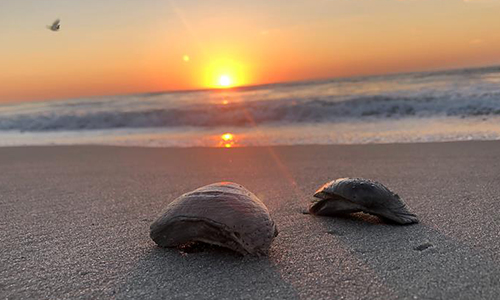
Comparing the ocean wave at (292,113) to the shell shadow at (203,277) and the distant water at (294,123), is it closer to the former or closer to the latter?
the distant water at (294,123)

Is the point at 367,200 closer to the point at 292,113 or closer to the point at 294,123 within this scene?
the point at 294,123

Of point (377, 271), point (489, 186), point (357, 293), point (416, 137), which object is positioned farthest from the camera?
point (416, 137)

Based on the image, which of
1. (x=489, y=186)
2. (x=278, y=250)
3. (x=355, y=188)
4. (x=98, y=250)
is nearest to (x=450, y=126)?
(x=489, y=186)

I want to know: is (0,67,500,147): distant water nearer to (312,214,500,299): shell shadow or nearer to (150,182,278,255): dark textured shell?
(312,214,500,299): shell shadow

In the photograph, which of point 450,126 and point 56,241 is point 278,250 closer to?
point 56,241

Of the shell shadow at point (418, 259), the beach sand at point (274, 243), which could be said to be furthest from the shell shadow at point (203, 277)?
the shell shadow at point (418, 259)

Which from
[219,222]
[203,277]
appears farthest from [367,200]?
[203,277]

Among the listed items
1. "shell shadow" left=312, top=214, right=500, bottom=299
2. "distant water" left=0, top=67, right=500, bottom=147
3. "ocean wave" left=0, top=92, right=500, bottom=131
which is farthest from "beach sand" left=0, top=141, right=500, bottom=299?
"ocean wave" left=0, top=92, right=500, bottom=131
